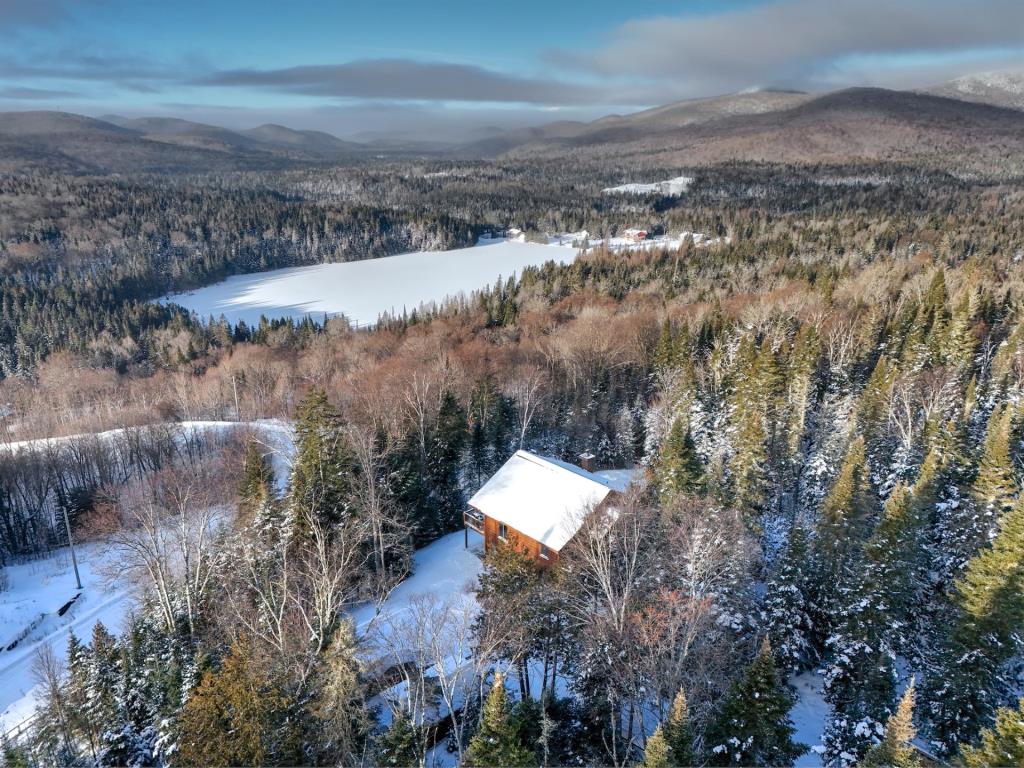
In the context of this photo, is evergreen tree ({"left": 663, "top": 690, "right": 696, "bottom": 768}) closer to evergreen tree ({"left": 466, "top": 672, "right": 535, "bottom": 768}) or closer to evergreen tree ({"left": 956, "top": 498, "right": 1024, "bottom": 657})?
evergreen tree ({"left": 466, "top": 672, "right": 535, "bottom": 768})

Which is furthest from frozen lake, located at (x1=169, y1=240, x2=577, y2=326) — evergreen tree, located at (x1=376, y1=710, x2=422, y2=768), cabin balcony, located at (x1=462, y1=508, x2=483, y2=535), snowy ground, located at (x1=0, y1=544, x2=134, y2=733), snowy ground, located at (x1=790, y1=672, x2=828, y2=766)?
evergreen tree, located at (x1=376, y1=710, x2=422, y2=768)

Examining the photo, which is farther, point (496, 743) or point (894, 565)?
point (894, 565)

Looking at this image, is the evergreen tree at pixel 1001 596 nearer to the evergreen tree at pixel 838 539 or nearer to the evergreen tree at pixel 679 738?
the evergreen tree at pixel 838 539

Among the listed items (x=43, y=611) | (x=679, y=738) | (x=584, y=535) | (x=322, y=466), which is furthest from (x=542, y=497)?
(x=43, y=611)

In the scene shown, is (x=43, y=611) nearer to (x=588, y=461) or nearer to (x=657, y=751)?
(x=588, y=461)

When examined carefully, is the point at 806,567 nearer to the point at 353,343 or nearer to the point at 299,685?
the point at 299,685

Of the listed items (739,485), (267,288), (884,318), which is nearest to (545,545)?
(739,485)

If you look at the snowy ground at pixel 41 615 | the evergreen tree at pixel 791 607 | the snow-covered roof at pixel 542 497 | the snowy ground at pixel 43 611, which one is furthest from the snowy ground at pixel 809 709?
the snowy ground at pixel 41 615

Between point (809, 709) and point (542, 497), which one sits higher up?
point (542, 497)
